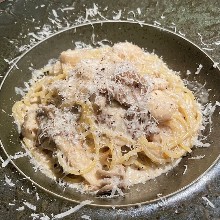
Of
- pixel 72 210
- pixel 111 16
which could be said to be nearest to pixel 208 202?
pixel 72 210

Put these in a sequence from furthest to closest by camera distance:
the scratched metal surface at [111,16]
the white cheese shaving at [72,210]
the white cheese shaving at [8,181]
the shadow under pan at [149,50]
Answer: the scratched metal surface at [111,16] < the shadow under pan at [149,50] < the white cheese shaving at [8,181] < the white cheese shaving at [72,210]

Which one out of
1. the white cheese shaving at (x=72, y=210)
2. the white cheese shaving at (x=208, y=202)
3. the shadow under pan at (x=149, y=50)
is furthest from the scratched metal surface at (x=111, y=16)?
the white cheese shaving at (x=72, y=210)

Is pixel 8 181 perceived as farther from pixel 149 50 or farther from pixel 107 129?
pixel 149 50

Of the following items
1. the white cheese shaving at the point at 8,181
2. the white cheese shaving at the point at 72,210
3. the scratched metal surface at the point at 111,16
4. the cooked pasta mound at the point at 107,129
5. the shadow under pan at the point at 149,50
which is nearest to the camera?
the white cheese shaving at the point at 72,210

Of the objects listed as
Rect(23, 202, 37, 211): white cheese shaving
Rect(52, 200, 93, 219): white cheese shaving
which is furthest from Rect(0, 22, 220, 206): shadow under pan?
Rect(23, 202, 37, 211): white cheese shaving

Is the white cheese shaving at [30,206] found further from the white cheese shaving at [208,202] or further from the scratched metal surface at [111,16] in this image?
the white cheese shaving at [208,202]

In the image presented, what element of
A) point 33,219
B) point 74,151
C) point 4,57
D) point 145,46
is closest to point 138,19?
point 145,46
